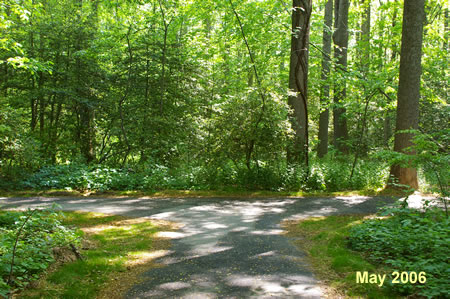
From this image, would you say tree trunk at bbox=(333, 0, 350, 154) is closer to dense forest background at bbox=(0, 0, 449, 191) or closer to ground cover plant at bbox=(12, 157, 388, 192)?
dense forest background at bbox=(0, 0, 449, 191)

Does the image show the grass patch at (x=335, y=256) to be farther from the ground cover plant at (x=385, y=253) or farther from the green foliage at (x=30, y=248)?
the green foliage at (x=30, y=248)

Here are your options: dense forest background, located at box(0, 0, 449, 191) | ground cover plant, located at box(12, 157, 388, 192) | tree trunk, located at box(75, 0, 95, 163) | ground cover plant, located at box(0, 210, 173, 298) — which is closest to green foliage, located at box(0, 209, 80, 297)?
ground cover plant, located at box(0, 210, 173, 298)

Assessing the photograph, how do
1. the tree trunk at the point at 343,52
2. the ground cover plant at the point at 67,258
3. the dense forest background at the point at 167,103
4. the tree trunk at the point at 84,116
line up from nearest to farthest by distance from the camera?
1. the ground cover plant at the point at 67,258
2. the dense forest background at the point at 167,103
3. the tree trunk at the point at 84,116
4. the tree trunk at the point at 343,52

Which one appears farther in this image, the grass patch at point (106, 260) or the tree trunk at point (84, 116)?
the tree trunk at point (84, 116)

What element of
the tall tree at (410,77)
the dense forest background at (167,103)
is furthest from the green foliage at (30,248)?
the tall tree at (410,77)

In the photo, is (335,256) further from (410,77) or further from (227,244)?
(410,77)

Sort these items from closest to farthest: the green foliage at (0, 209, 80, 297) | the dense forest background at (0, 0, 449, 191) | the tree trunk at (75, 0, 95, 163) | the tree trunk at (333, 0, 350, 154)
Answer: the green foliage at (0, 209, 80, 297)
the dense forest background at (0, 0, 449, 191)
the tree trunk at (75, 0, 95, 163)
the tree trunk at (333, 0, 350, 154)

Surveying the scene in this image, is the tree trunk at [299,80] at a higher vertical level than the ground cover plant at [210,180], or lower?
higher

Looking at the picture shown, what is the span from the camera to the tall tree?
10.2 metres

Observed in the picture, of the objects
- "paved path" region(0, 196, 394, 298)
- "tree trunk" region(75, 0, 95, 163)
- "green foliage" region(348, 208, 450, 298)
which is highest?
"tree trunk" region(75, 0, 95, 163)

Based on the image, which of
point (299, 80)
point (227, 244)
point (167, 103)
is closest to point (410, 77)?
point (299, 80)

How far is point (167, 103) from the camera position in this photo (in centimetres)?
1418

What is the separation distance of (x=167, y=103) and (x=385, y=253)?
11.2 metres

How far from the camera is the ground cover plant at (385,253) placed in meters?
3.75
